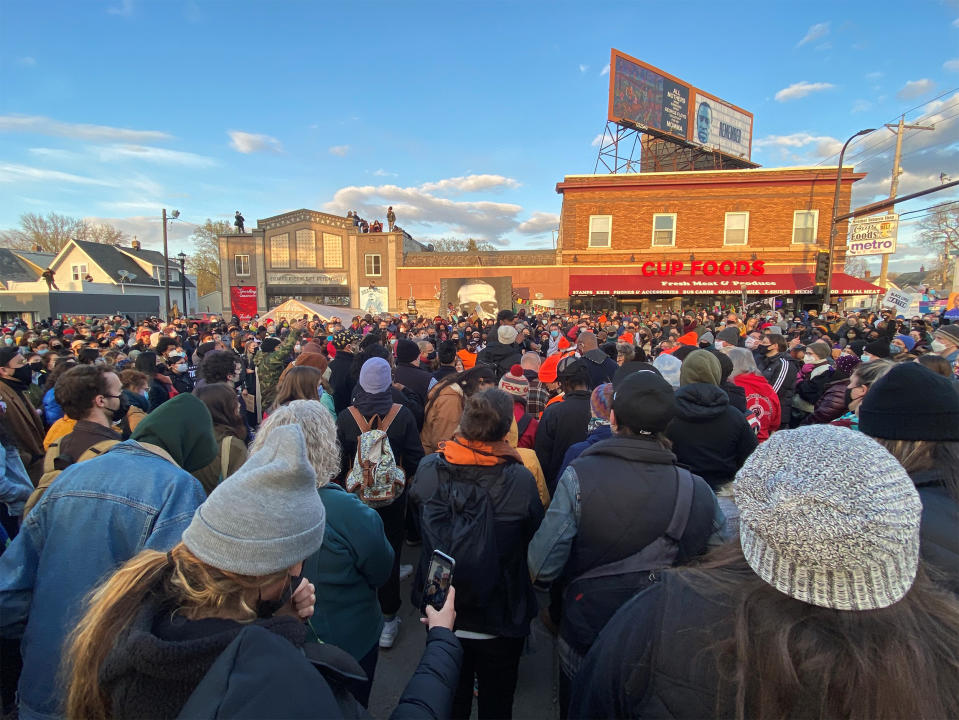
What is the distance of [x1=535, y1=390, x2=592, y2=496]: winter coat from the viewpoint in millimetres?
3828

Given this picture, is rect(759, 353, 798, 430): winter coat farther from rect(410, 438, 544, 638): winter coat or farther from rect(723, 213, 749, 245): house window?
rect(723, 213, 749, 245): house window

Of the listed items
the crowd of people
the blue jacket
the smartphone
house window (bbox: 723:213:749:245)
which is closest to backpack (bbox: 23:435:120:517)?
the crowd of people

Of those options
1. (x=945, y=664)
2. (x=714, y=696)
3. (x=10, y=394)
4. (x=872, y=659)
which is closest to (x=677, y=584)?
→ (x=714, y=696)

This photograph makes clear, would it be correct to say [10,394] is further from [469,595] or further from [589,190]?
[589,190]

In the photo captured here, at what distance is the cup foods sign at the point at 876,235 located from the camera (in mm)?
18812

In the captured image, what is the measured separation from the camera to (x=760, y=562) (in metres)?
0.92

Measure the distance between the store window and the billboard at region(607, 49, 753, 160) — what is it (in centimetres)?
2313

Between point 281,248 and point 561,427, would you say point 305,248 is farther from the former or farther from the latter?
point 561,427

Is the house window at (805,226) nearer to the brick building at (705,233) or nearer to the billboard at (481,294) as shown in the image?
the brick building at (705,233)

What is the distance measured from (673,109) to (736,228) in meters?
7.85

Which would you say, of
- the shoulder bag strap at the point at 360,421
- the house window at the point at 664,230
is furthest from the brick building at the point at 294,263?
the shoulder bag strap at the point at 360,421

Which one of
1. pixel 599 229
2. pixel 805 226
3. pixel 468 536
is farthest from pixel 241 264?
pixel 468 536

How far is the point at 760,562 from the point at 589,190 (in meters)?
26.9

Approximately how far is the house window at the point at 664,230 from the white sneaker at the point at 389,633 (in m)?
25.6
